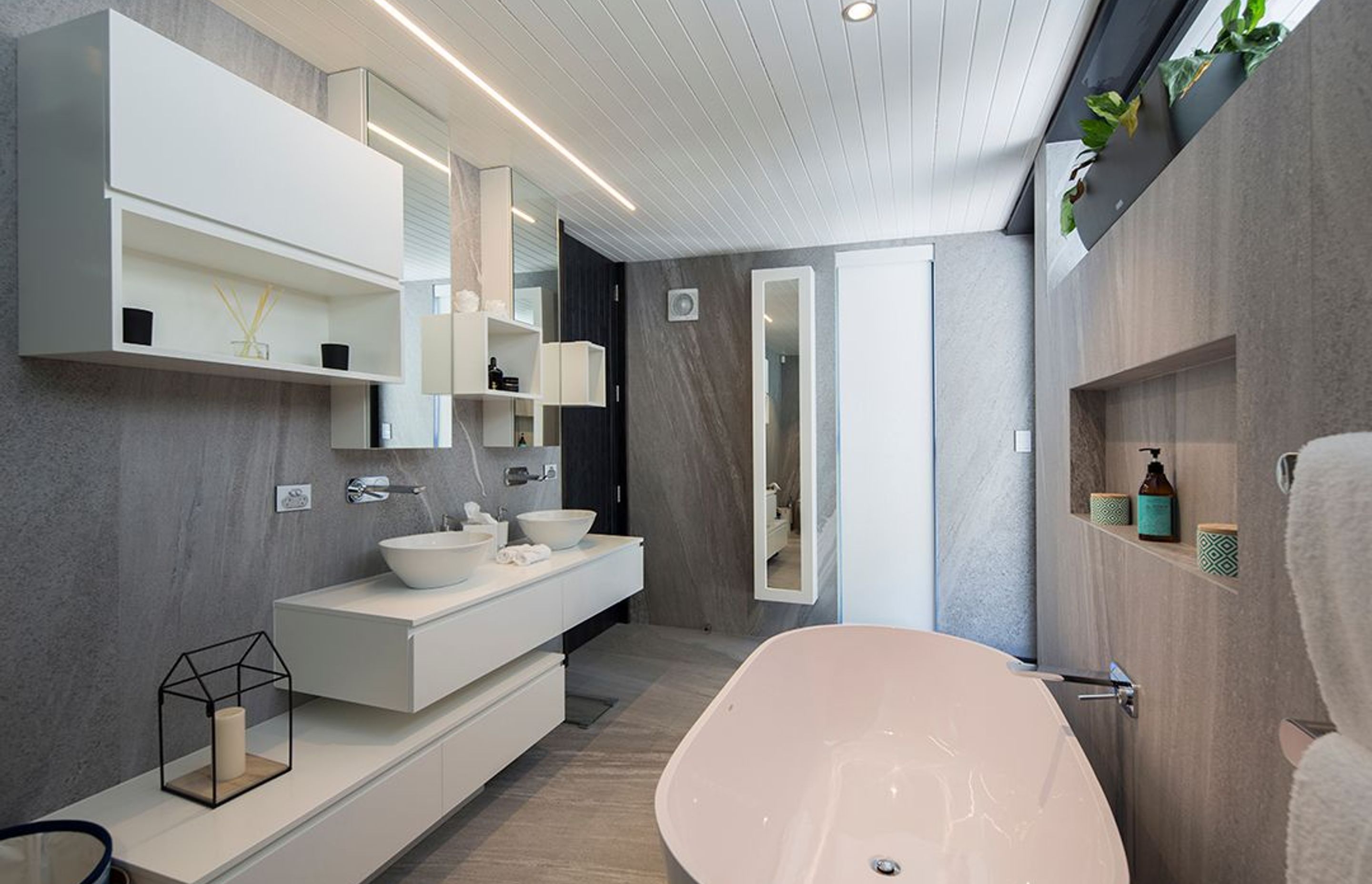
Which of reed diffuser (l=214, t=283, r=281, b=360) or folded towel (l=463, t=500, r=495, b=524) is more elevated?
reed diffuser (l=214, t=283, r=281, b=360)

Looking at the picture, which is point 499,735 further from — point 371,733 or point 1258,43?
point 1258,43

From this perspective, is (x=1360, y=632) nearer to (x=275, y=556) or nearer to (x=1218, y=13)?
(x=1218, y=13)

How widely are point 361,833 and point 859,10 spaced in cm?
270

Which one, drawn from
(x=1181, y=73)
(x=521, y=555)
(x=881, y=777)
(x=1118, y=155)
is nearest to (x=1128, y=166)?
(x=1118, y=155)

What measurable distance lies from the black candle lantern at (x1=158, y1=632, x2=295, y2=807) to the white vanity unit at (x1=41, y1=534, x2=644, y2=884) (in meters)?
0.03

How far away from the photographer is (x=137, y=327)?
148 cm

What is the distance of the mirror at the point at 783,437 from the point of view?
4.09 meters

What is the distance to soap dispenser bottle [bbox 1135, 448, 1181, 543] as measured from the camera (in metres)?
1.55

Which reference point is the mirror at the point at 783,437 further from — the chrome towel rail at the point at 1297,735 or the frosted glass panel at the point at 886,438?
the chrome towel rail at the point at 1297,735

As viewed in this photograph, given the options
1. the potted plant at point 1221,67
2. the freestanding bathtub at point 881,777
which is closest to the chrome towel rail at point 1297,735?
the freestanding bathtub at point 881,777

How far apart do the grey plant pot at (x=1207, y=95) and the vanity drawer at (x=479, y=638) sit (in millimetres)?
2257

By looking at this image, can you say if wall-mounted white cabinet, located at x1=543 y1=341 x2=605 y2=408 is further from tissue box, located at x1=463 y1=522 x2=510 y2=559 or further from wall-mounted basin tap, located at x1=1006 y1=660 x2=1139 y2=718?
wall-mounted basin tap, located at x1=1006 y1=660 x2=1139 y2=718

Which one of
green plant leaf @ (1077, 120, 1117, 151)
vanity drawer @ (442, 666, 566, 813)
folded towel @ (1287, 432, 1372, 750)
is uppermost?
green plant leaf @ (1077, 120, 1117, 151)

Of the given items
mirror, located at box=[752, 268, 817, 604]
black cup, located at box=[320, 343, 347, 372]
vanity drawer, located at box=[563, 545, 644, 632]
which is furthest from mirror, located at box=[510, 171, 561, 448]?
mirror, located at box=[752, 268, 817, 604]
